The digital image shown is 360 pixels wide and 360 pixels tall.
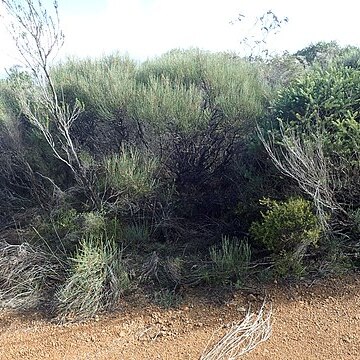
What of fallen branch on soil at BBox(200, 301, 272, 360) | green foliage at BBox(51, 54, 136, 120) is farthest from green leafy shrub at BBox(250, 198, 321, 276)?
green foliage at BBox(51, 54, 136, 120)

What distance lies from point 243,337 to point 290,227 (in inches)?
47.7

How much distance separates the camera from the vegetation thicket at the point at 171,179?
462cm

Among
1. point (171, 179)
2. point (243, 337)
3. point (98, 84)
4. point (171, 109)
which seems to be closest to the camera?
point (243, 337)

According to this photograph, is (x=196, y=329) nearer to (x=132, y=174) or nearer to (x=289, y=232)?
(x=289, y=232)

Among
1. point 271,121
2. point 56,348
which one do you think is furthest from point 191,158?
point 56,348

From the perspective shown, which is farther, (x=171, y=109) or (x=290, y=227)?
(x=171, y=109)

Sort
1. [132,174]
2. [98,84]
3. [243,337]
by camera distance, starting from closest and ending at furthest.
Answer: [243,337] < [132,174] < [98,84]

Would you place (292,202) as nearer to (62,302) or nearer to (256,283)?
(256,283)

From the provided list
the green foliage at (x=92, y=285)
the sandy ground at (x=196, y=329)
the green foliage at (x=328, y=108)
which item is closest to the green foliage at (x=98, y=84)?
the green foliage at (x=328, y=108)

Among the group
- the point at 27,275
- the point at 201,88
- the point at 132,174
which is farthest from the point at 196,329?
the point at 201,88

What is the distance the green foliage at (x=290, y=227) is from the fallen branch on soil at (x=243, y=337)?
72cm

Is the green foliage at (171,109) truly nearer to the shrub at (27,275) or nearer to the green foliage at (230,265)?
the green foliage at (230,265)

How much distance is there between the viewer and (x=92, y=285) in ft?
14.6

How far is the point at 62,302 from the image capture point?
174 inches
